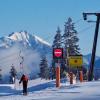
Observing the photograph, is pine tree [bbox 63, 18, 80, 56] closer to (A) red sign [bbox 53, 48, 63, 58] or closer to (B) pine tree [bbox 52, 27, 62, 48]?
(B) pine tree [bbox 52, 27, 62, 48]

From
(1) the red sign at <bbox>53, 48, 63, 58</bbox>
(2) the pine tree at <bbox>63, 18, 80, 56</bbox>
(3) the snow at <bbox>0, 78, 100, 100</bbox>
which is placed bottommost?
(3) the snow at <bbox>0, 78, 100, 100</bbox>

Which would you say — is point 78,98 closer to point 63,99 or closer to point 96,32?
point 63,99

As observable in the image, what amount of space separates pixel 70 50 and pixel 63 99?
6633cm

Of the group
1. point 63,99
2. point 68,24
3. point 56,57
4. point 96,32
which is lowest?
point 63,99

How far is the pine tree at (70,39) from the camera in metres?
96.8

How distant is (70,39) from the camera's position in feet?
325

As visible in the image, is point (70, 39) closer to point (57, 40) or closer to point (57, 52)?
point (57, 40)

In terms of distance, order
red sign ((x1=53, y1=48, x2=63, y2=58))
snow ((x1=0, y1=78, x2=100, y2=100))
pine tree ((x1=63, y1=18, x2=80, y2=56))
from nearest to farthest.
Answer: snow ((x1=0, y1=78, x2=100, y2=100))
red sign ((x1=53, y1=48, x2=63, y2=58))
pine tree ((x1=63, y1=18, x2=80, y2=56))

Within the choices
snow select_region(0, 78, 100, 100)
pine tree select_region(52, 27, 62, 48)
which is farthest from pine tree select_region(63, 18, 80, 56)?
snow select_region(0, 78, 100, 100)

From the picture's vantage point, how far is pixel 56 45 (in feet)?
328

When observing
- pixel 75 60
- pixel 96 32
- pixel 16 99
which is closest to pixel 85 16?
pixel 96 32

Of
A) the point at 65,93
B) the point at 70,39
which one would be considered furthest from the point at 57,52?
the point at 70,39

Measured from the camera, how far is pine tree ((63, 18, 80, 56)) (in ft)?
318

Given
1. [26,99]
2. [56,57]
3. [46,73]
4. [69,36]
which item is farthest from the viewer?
[46,73]
